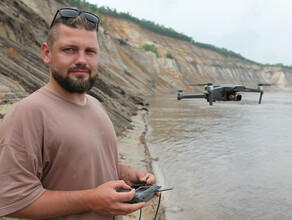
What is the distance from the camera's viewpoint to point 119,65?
174ft

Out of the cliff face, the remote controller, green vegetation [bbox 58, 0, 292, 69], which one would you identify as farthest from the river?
green vegetation [bbox 58, 0, 292, 69]

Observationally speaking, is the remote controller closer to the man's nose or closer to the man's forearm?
the man's forearm

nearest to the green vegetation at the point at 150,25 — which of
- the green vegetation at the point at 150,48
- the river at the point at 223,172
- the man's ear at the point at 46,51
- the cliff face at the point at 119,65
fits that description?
the cliff face at the point at 119,65

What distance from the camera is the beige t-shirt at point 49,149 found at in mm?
1349

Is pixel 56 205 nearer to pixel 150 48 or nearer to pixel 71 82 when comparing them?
pixel 71 82

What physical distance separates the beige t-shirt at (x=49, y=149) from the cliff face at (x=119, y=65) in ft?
16.7

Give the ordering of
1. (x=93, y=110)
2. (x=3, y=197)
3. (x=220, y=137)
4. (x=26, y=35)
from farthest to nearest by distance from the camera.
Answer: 1. (x=26, y=35)
2. (x=220, y=137)
3. (x=93, y=110)
4. (x=3, y=197)

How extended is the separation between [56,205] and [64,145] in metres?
0.33

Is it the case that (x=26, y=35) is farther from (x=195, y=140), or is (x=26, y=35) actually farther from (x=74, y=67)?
(x=74, y=67)

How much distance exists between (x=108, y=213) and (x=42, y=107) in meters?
0.70

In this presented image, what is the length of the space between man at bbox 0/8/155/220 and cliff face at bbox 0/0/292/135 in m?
5.02

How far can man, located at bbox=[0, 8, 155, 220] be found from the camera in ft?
4.49

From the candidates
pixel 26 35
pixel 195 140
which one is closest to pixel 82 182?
pixel 195 140

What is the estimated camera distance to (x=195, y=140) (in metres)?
14.3
